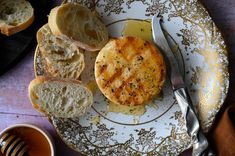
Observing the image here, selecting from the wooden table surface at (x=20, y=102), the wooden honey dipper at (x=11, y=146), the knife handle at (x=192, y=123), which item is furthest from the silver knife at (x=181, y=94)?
the wooden honey dipper at (x=11, y=146)

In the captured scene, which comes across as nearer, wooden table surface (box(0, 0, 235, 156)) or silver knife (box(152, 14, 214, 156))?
silver knife (box(152, 14, 214, 156))

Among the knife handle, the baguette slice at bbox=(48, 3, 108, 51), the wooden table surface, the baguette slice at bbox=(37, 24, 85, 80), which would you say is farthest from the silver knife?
the wooden table surface

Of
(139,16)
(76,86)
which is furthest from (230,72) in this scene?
(76,86)

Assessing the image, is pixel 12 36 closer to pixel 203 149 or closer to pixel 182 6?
pixel 182 6

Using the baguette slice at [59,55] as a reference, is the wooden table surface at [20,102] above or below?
below

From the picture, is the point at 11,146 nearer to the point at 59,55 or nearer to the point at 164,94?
the point at 59,55

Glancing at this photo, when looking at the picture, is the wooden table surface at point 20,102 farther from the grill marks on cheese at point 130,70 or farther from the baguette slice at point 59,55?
the grill marks on cheese at point 130,70

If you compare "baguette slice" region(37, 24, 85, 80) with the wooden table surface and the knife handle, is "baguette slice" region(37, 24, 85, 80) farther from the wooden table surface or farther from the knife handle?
the knife handle
